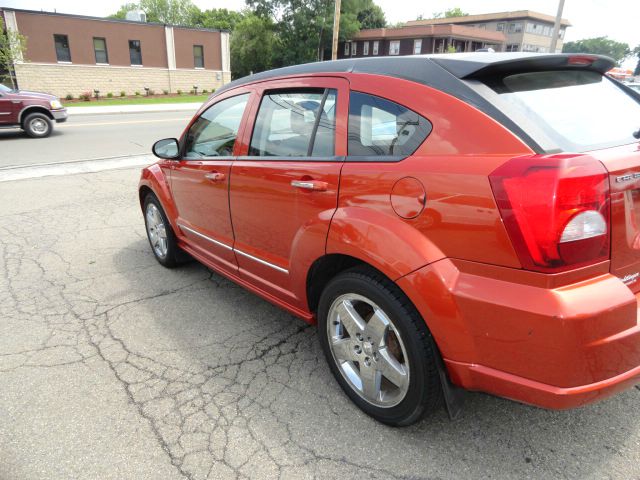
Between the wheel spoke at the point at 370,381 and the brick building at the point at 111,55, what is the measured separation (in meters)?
35.9

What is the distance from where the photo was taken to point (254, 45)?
56.0 metres

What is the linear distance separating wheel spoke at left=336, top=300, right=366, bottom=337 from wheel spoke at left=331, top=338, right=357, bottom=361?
0.10 meters

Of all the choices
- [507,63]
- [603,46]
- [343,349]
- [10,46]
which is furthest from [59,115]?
[603,46]

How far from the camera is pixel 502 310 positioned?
174 centimetres

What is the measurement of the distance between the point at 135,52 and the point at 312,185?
129 ft

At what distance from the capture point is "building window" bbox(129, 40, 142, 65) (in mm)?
35550

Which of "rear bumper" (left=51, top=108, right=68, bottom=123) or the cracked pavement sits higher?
"rear bumper" (left=51, top=108, right=68, bottom=123)

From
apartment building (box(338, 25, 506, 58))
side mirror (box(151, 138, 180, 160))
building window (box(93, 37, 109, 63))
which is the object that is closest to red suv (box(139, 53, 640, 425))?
side mirror (box(151, 138, 180, 160))

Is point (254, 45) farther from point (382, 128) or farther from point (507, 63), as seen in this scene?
point (507, 63)

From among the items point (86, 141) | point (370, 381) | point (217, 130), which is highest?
point (217, 130)

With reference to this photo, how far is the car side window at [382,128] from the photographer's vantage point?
6.78 ft

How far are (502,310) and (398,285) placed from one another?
17.6 inches

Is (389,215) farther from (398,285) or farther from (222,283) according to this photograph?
(222,283)

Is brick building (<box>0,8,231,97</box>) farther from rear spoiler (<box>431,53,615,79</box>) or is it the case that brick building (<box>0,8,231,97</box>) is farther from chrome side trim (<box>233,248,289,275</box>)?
rear spoiler (<box>431,53,615,79</box>)
